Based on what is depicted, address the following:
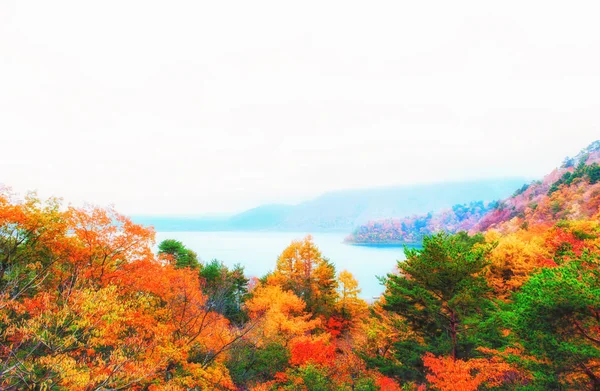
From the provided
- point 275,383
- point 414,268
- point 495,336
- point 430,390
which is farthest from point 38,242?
point 495,336

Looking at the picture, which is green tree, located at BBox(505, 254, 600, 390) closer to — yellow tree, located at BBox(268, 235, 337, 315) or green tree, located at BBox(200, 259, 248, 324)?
yellow tree, located at BBox(268, 235, 337, 315)

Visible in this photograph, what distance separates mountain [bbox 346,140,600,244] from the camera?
1702 inches

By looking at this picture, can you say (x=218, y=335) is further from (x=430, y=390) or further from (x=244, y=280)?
(x=244, y=280)

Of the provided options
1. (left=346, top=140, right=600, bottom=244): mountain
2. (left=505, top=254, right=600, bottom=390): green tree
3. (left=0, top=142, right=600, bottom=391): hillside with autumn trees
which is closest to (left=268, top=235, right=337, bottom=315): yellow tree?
(left=0, top=142, right=600, bottom=391): hillside with autumn trees

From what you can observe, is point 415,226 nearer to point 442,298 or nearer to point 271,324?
point 271,324

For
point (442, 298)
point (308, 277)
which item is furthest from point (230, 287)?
point (442, 298)

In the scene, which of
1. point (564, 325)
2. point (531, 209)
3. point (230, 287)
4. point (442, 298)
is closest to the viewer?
point (564, 325)

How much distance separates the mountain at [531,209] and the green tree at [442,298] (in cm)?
110

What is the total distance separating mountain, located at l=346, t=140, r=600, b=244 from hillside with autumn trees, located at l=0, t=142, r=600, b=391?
3.86 m

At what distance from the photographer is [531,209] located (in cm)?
5806

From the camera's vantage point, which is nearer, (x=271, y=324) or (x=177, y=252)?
(x=271, y=324)

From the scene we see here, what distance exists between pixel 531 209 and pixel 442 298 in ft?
195

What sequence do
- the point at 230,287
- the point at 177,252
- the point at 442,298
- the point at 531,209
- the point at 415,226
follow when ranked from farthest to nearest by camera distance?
the point at 415,226 → the point at 531,209 → the point at 177,252 → the point at 230,287 → the point at 442,298

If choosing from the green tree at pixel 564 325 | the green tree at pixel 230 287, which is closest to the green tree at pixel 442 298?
the green tree at pixel 564 325
